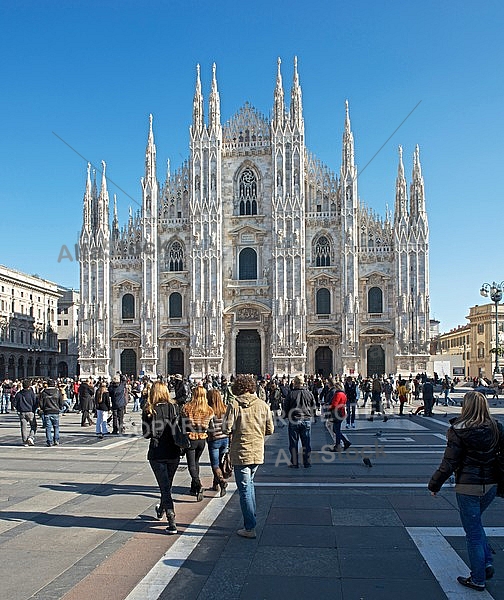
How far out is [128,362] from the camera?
163 ft

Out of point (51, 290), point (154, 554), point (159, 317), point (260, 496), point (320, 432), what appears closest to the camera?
point (154, 554)

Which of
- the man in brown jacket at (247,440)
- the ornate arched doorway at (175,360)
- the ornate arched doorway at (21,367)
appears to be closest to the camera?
the man in brown jacket at (247,440)

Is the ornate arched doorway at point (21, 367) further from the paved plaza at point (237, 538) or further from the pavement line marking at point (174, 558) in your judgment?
the pavement line marking at point (174, 558)

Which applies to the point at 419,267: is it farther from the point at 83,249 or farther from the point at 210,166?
the point at 83,249

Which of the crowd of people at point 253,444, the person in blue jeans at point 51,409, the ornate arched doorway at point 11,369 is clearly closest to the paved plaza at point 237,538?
the crowd of people at point 253,444

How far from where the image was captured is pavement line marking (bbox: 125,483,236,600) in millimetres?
5520

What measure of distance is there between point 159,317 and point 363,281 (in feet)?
50.3

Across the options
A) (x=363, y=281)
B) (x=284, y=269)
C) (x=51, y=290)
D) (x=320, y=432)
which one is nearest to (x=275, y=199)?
(x=284, y=269)

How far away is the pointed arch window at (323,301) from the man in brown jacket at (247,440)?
39824 mm

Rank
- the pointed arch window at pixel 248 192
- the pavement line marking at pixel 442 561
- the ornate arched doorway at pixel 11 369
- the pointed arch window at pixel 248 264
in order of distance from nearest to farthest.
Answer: the pavement line marking at pixel 442 561, the pointed arch window at pixel 248 264, the pointed arch window at pixel 248 192, the ornate arched doorway at pixel 11 369

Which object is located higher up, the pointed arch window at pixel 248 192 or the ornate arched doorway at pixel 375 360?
the pointed arch window at pixel 248 192

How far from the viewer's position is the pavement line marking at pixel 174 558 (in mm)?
5520

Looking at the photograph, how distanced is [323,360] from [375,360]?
3698 mm

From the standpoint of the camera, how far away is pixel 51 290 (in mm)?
74375
